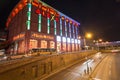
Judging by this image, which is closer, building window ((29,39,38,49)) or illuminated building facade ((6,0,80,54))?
building window ((29,39,38,49))

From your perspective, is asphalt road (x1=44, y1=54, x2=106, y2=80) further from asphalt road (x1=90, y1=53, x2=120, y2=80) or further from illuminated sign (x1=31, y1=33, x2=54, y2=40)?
illuminated sign (x1=31, y1=33, x2=54, y2=40)

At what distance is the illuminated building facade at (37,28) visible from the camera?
169ft

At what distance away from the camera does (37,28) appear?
181 feet

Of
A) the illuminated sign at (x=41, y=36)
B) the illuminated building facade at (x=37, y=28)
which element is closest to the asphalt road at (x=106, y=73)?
the illuminated building facade at (x=37, y=28)

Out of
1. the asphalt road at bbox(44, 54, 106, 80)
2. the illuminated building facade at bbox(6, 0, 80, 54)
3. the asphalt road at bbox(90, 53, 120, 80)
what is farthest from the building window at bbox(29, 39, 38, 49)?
the asphalt road at bbox(90, 53, 120, 80)

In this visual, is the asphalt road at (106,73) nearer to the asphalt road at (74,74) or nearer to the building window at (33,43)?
the asphalt road at (74,74)

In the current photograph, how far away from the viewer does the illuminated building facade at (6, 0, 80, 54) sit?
169 feet

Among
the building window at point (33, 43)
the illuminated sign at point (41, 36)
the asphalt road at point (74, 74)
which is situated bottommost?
the asphalt road at point (74, 74)

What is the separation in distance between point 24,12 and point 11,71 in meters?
46.5

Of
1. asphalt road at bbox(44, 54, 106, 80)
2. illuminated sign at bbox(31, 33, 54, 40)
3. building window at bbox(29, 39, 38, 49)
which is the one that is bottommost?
asphalt road at bbox(44, 54, 106, 80)

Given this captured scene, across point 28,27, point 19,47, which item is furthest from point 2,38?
point 28,27

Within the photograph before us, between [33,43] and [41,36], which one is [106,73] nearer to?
[33,43]

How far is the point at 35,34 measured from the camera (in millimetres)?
52812

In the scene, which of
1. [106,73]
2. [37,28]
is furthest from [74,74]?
[37,28]
